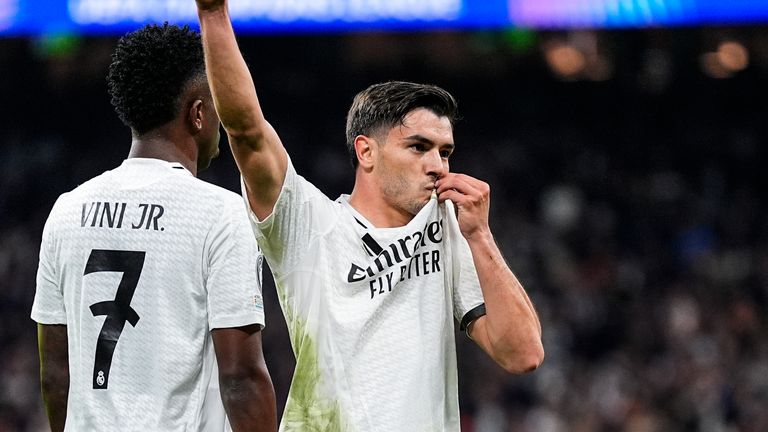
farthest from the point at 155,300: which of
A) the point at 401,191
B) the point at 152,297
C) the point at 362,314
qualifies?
the point at 401,191

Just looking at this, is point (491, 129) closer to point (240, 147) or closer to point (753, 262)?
point (753, 262)

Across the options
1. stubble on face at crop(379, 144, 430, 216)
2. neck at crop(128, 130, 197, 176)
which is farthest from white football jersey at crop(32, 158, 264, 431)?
stubble on face at crop(379, 144, 430, 216)

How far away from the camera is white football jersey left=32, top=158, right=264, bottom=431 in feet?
11.3

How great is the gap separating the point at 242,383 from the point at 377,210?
2.41 feet

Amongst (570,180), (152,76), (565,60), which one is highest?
(565,60)

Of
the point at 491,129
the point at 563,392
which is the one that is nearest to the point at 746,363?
the point at 563,392

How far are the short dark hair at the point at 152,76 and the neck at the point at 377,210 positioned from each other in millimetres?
633

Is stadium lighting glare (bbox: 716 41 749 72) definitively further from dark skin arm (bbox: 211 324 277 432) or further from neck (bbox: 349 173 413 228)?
dark skin arm (bbox: 211 324 277 432)

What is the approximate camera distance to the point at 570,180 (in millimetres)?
18312

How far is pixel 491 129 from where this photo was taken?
67.2 feet

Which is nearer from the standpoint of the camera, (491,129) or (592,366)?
(592,366)

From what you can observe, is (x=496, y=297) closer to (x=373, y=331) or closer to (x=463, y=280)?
(x=463, y=280)

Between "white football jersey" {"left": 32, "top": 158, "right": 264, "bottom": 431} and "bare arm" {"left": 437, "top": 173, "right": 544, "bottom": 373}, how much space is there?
0.66 meters

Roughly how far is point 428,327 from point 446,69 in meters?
16.8
